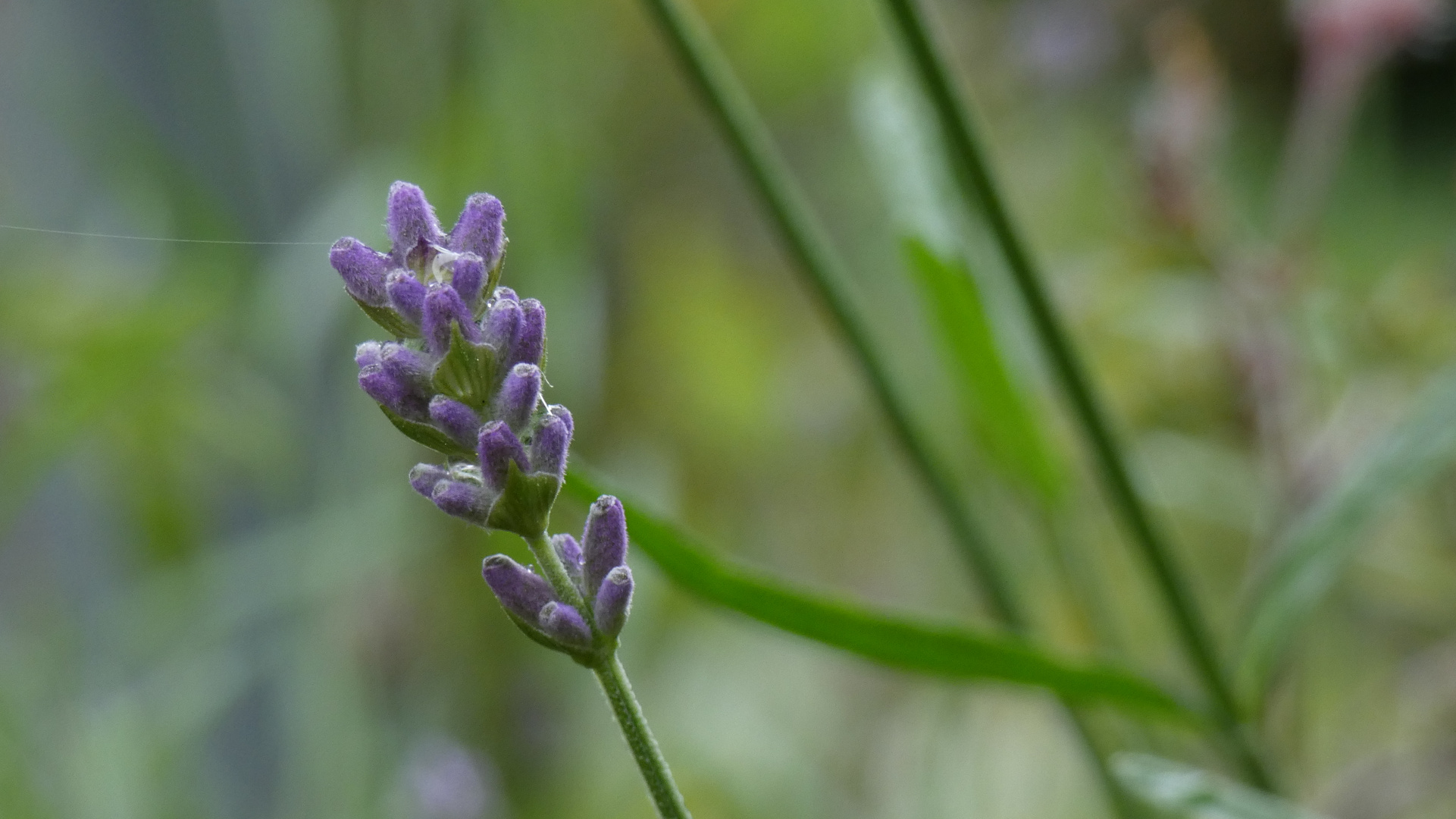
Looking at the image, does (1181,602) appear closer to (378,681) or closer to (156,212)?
(378,681)

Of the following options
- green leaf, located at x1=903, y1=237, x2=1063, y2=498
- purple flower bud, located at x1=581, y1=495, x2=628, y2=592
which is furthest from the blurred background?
purple flower bud, located at x1=581, y1=495, x2=628, y2=592

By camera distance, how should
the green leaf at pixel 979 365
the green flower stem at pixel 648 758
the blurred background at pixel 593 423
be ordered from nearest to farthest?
1. the green flower stem at pixel 648 758
2. the green leaf at pixel 979 365
3. the blurred background at pixel 593 423

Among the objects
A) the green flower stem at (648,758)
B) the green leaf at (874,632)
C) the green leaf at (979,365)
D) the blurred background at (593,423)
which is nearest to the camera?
the green flower stem at (648,758)

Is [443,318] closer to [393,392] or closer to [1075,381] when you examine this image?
[393,392]

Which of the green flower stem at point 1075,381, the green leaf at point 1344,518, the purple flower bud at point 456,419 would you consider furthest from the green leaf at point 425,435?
the green leaf at point 1344,518

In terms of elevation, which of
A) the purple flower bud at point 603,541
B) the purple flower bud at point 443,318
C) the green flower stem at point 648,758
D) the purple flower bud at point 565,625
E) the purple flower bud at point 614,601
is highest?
the purple flower bud at point 443,318

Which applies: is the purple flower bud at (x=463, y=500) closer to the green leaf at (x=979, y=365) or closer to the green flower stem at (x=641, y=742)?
the green flower stem at (x=641, y=742)
